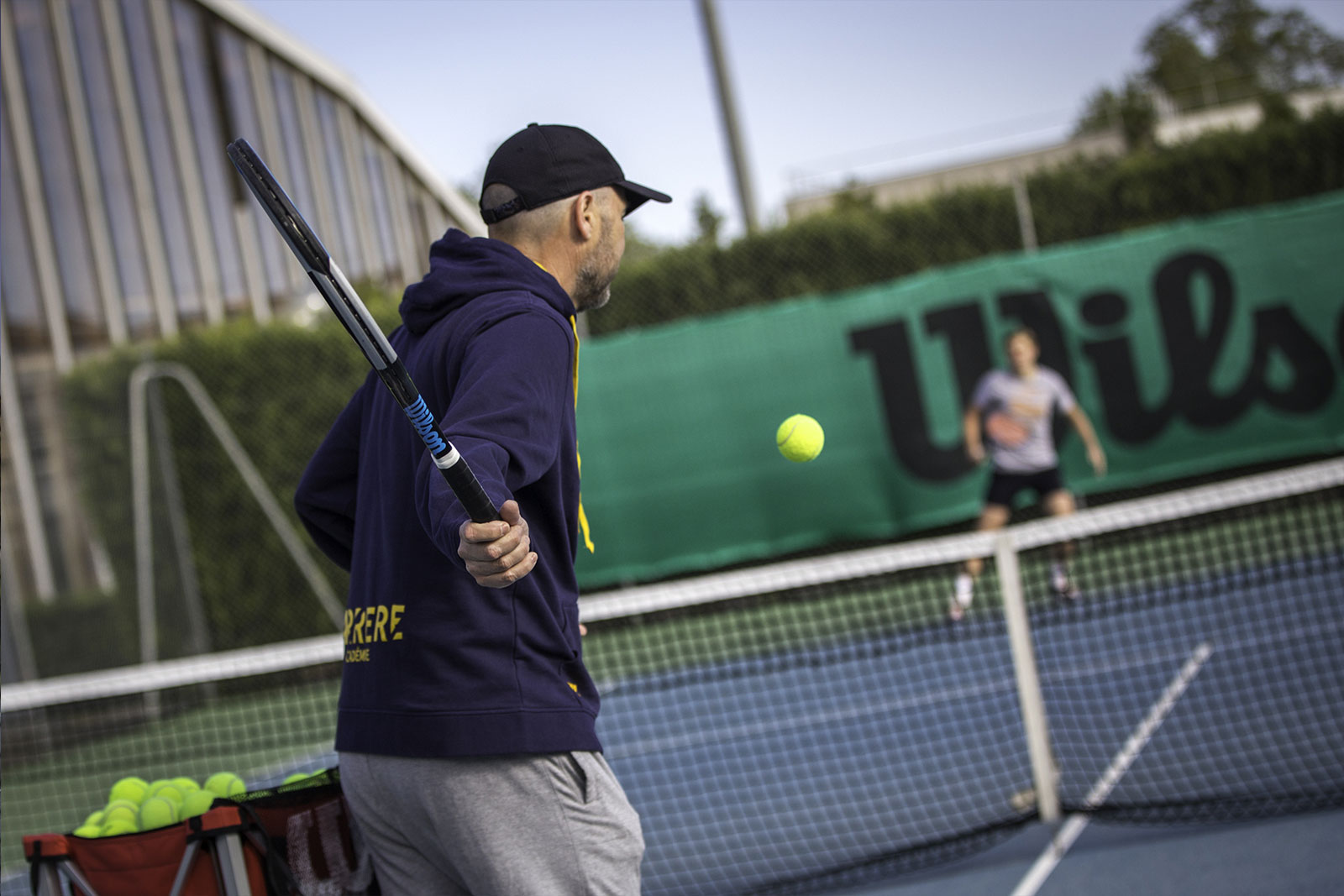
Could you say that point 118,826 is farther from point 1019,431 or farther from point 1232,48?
point 1232,48

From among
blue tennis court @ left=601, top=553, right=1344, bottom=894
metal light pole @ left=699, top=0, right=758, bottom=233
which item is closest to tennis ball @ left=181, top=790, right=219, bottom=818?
blue tennis court @ left=601, top=553, right=1344, bottom=894

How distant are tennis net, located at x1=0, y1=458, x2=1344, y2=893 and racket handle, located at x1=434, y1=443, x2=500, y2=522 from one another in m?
2.45

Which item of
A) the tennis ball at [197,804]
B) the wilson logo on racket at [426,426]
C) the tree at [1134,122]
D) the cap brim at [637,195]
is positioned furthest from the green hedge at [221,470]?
the tree at [1134,122]

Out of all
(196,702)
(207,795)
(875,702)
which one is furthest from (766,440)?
(207,795)

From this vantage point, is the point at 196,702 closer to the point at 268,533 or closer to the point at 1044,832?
the point at 268,533

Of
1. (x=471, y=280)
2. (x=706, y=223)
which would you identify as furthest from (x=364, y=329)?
(x=706, y=223)

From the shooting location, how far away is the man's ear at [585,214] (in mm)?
1910

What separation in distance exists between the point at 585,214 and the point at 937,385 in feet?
25.9

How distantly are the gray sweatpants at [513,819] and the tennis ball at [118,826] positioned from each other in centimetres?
81

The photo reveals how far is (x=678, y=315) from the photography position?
10.6 m

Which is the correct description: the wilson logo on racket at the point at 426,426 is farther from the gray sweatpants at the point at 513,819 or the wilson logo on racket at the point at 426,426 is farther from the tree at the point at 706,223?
the tree at the point at 706,223

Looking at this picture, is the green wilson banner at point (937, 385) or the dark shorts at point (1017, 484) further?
the green wilson banner at point (937, 385)

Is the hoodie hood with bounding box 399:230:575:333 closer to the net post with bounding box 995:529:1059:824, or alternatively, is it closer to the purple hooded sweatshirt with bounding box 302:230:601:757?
the purple hooded sweatshirt with bounding box 302:230:601:757

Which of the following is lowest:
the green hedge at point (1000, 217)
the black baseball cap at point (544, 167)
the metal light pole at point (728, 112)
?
the black baseball cap at point (544, 167)
